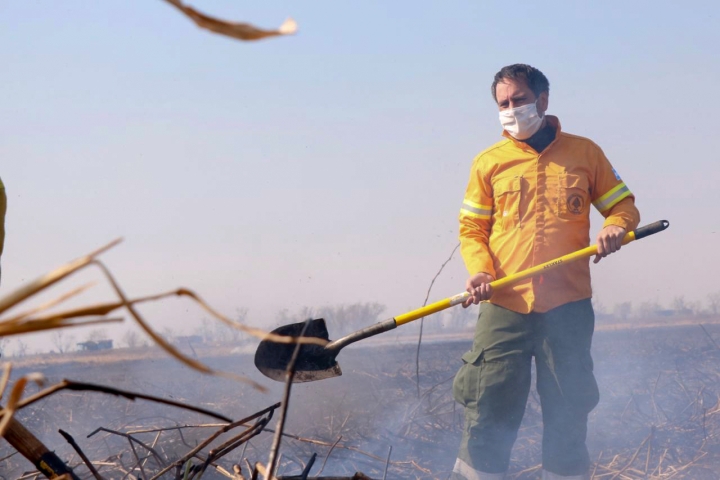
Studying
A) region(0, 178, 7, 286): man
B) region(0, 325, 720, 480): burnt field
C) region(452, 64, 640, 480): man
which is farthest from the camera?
region(0, 325, 720, 480): burnt field

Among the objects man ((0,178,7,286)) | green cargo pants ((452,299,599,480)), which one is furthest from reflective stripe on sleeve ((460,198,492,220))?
man ((0,178,7,286))

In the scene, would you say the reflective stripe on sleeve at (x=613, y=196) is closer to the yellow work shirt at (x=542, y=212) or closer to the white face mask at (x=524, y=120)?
the yellow work shirt at (x=542, y=212)

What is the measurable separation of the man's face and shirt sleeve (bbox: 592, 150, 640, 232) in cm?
42

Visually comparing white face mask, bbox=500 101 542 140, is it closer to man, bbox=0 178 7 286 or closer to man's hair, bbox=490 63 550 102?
man's hair, bbox=490 63 550 102

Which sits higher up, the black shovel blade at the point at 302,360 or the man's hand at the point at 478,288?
the man's hand at the point at 478,288

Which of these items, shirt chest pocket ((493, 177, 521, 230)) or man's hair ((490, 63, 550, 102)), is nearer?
shirt chest pocket ((493, 177, 521, 230))

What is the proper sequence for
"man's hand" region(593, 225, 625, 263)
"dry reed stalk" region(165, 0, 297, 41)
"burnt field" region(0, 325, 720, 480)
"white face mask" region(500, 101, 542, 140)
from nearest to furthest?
"dry reed stalk" region(165, 0, 297, 41)
"man's hand" region(593, 225, 625, 263)
"white face mask" region(500, 101, 542, 140)
"burnt field" region(0, 325, 720, 480)

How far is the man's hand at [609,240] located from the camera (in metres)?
3.63

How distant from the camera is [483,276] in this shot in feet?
12.5

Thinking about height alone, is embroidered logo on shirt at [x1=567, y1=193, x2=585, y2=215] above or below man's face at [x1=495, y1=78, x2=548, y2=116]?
below

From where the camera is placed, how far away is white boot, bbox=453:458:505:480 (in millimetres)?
3748

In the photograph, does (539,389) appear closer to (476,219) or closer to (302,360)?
(476,219)

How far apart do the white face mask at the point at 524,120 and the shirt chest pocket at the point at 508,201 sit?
30 centimetres

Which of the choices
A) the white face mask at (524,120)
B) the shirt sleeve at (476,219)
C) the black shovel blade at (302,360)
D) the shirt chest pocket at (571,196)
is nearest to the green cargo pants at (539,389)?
the shirt sleeve at (476,219)
